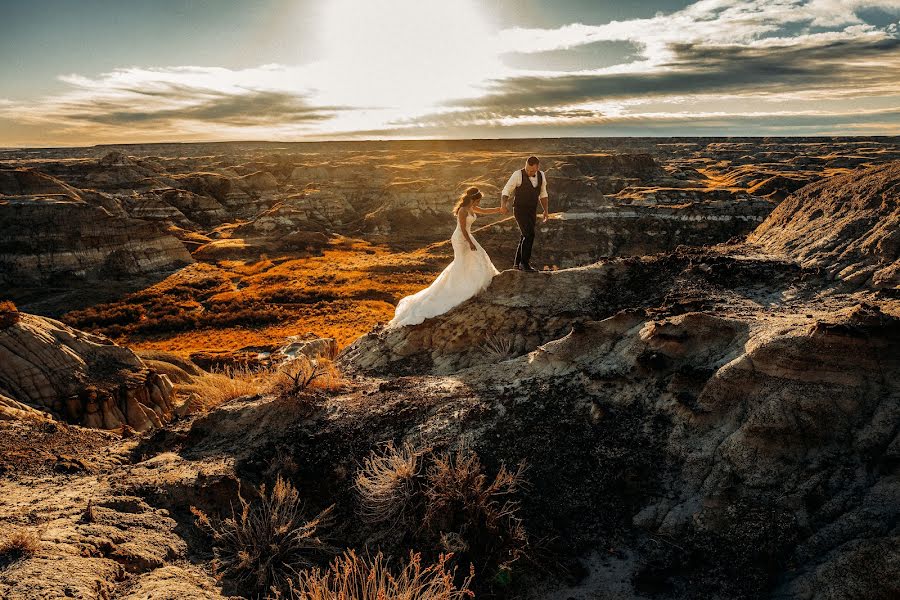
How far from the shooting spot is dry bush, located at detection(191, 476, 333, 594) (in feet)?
12.3

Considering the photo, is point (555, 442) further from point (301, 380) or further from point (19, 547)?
point (19, 547)

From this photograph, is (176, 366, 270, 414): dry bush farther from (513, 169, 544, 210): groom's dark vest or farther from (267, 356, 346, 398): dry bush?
(513, 169, 544, 210): groom's dark vest

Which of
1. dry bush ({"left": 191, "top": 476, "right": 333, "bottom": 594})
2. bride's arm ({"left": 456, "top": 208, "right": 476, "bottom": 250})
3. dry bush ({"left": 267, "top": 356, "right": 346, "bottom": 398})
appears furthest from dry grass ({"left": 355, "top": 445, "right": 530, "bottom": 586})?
bride's arm ({"left": 456, "top": 208, "right": 476, "bottom": 250})

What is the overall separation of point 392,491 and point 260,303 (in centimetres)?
2832

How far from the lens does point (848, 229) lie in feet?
23.9

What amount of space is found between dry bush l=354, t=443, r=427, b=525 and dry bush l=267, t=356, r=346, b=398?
2.00 metres

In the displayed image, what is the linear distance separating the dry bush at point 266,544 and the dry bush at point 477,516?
90 centimetres

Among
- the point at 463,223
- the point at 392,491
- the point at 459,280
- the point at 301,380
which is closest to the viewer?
the point at 392,491

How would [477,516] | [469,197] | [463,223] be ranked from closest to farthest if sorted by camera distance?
[477,516] → [469,197] → [463,223]

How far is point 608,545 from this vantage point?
3.92m

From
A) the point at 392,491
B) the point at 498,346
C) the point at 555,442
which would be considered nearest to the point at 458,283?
the point at 498,346

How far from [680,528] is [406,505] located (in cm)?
219

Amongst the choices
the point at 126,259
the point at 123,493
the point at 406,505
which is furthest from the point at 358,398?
the point at 126,259

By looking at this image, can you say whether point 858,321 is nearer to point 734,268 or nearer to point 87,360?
point 734,268
